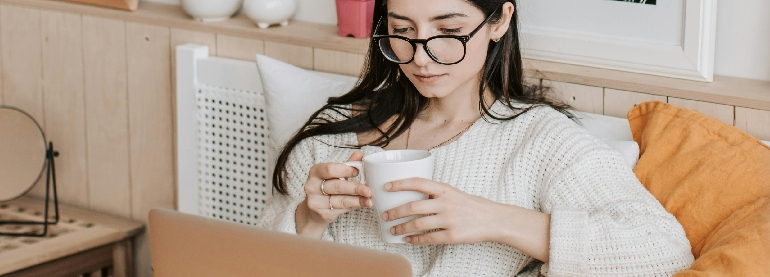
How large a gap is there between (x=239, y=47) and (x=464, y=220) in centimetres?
99

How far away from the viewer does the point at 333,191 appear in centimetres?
128

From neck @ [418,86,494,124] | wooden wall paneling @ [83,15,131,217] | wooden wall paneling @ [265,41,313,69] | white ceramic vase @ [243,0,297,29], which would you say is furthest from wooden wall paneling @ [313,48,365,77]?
wooden wall paneling @ [83,15,131,217]

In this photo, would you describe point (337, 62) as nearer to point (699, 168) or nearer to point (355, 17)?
point (355, 17)

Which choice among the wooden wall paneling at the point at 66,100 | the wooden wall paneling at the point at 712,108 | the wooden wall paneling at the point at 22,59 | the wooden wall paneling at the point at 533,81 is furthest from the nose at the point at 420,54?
the wooden wall paneling at the point at 22,59

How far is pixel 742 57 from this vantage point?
60.2 inches

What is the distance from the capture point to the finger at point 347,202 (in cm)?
124

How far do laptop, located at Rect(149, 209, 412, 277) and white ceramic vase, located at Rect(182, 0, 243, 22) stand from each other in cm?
105

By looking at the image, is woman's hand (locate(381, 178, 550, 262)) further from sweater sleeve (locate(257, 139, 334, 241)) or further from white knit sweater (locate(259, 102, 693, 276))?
sweater sleeve (locate(257, 139, 334, 241))

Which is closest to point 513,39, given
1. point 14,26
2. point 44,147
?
point 44,147

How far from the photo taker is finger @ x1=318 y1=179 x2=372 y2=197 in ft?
3.98

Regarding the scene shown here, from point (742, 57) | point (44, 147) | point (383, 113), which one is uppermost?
point (742, 57)

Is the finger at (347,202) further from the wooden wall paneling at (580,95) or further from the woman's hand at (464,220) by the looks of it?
the wooden wall paneling at (580,95)

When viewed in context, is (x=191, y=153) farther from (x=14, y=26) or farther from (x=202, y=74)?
(x=14, y=26)

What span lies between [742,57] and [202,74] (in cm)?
115
